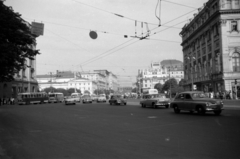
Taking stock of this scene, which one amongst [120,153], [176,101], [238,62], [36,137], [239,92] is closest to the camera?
[120,153]

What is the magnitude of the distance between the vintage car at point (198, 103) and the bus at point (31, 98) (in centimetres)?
3823

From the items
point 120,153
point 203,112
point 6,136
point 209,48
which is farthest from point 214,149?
point 209,48

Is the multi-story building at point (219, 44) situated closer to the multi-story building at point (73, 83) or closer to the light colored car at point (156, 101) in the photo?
the light colored car at point (156, 101)

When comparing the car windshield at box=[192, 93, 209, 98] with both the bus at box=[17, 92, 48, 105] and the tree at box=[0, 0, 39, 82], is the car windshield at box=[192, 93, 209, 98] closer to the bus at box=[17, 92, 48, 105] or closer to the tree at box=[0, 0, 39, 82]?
the tree at box=[0, 0, 39, 82]

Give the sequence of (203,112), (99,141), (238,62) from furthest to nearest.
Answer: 1. (238,62)
2. (203,112)
3. (99,141)

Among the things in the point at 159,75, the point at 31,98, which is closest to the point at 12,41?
the point at 31,98

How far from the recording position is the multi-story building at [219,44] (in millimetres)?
45406

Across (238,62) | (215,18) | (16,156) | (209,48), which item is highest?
(215,18)

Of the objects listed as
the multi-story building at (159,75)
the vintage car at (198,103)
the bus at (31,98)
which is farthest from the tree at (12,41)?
the multi-story building at (159,75)

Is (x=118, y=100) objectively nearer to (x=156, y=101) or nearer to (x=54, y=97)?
(x=156, y=101)

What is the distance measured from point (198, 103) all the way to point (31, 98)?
41.5 metres

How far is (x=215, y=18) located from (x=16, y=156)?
49.2 m

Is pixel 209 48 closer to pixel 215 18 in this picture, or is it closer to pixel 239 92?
pixel 215 18

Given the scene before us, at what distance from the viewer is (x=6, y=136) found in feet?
31.0
